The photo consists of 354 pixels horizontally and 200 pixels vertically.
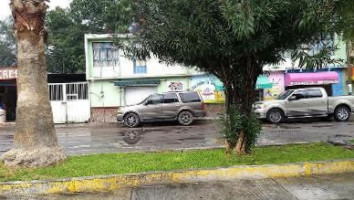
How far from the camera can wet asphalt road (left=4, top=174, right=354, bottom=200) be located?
6414mm

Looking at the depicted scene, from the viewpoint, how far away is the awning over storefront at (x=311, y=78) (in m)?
25.7

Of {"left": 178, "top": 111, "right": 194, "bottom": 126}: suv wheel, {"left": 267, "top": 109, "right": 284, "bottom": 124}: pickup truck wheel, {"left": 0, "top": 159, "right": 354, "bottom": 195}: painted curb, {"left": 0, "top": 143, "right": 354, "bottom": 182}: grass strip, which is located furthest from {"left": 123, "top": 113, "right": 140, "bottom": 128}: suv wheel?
{"left": 0, "top": 159, "right": 354, "bottom": 195}: painted curb

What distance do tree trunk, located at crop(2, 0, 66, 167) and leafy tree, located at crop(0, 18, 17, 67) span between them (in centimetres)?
5313

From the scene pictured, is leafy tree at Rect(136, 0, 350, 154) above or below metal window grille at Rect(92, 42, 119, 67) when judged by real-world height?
below

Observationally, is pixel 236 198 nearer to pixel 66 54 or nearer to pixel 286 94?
pixel 286 94

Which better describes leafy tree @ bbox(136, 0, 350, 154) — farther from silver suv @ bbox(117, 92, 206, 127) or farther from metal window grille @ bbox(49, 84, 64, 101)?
metal window grille @ bbox(49, 84, 64, 101)

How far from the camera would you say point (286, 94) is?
70.5 ft

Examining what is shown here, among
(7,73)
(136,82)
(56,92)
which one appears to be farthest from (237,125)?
(7,73)

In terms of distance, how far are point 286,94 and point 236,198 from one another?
15822mm

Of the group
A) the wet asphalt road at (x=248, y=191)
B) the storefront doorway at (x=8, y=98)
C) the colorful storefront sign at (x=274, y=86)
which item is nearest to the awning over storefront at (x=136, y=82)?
the colorful storefront sign at (x=274, y=86)

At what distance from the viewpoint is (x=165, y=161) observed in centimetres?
859

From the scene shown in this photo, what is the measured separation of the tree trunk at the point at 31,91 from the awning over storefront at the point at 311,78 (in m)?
19.4

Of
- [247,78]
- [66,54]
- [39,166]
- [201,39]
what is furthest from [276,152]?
[66,54]

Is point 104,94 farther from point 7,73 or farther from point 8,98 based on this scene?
point 8,98
